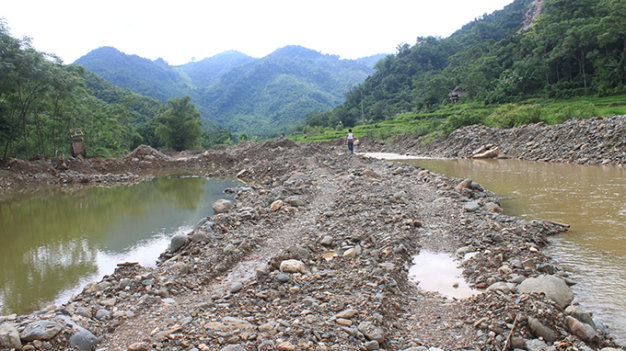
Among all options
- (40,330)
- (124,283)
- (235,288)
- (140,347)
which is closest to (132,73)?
(124,283)

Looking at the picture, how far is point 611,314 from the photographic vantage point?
473cm

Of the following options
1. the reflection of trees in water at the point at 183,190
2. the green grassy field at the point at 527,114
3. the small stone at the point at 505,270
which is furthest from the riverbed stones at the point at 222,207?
the green grassy field at the point at 527,114

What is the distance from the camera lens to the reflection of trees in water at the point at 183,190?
642 inches

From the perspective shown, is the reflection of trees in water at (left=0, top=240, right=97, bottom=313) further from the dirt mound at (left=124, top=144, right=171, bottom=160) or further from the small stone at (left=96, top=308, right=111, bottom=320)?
the dirt mound at (left=124, top=144, right=171, bottom=160)

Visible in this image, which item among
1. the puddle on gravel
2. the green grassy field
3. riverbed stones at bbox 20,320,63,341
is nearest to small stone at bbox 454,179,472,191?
the puddle on gravel

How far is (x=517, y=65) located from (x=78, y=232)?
57.4 metres

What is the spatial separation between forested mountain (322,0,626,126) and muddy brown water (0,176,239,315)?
4351cm

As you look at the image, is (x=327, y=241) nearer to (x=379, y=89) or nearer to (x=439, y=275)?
(x=439, y=275)

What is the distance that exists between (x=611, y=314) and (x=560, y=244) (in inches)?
120

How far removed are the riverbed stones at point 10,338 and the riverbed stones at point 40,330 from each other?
76mm

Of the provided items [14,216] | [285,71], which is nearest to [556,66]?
[14,216]

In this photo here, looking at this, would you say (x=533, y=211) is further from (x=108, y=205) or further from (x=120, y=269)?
(x=108, y=205)

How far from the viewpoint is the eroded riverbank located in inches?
159

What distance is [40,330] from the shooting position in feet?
13.5
